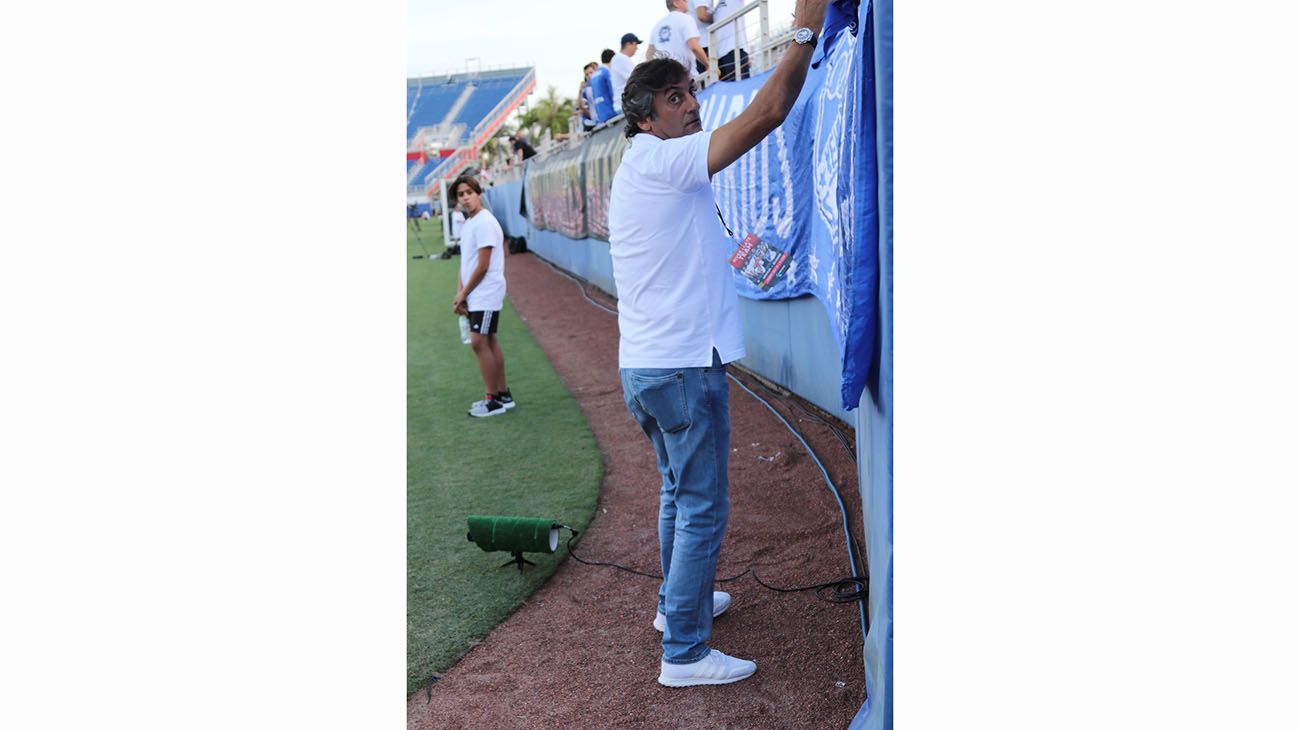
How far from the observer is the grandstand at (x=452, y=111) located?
57.4 meters

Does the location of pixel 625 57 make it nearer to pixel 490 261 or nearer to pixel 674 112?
pixel 490 261

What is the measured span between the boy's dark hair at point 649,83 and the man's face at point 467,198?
181 inches

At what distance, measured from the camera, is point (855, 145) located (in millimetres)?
2928

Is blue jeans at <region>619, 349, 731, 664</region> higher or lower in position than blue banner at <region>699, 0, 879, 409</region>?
lower

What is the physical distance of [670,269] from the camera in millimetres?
3449

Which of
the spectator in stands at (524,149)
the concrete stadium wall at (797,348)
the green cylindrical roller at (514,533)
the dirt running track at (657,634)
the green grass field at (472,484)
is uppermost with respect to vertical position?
the spectator in stands at (524,149)

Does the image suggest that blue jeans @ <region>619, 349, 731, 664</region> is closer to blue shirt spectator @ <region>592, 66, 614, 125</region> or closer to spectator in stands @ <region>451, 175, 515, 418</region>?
spectator in stands @ <region>451, 175, 515, 418</region>

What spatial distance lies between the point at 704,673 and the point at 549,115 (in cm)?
5518

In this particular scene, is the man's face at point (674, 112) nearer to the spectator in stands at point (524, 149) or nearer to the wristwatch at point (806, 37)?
the wristwatch at point (806, 37)

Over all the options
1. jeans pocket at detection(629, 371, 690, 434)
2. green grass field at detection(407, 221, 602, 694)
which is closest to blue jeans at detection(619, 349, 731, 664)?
jeans pocket at detection(629, 371, 690, 434)

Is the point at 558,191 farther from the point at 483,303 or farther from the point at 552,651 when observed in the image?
the point at 552,651

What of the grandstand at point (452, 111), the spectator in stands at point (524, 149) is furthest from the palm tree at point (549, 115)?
the spectator in stands at point (524, 149)

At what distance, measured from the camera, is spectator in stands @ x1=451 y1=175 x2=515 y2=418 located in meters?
7.98

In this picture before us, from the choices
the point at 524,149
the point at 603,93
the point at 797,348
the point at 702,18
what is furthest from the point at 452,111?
the point at 797,348
